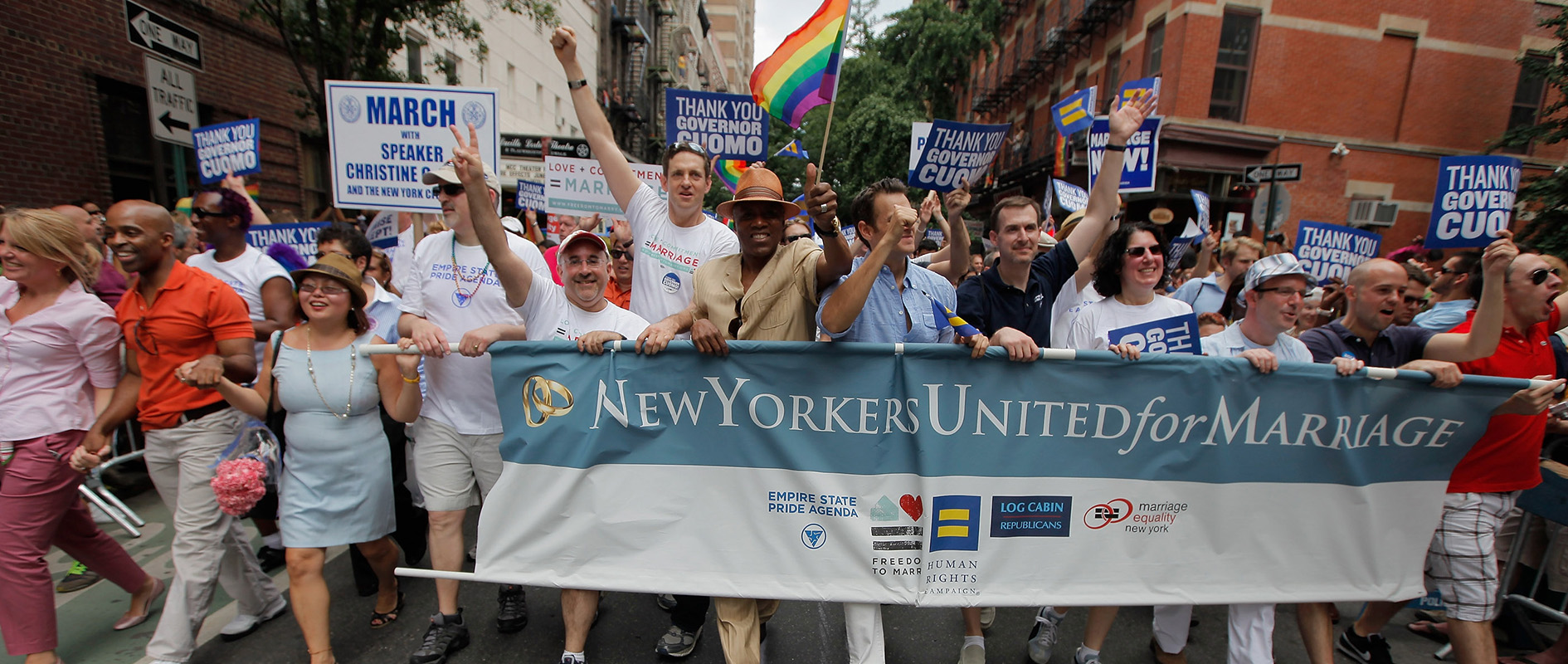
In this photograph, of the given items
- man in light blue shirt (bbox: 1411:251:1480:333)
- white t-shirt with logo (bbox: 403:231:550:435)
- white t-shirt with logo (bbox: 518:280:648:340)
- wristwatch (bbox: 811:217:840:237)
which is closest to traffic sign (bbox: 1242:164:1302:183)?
man in light blue shirt (bbox: 1411:251:1480:333)

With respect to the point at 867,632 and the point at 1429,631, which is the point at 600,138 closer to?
the point at 867,632

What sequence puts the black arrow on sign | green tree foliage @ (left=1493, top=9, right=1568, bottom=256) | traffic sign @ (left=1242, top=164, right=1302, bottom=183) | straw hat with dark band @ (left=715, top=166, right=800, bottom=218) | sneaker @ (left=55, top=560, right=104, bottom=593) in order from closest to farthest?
straw hat with dark band @ (left=715, top=166, right=800, bottom=218) → sneaker @ (left=55, top=560, right=104, bottom=593) → the black arrow on sign → traffic sign @ (left=1242, top=164, right=1302, bottom=183) → green tree foliage @ (left=1493, top=9, right=1568, bottom=256)

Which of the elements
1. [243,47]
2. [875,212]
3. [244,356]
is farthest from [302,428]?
[243,47]

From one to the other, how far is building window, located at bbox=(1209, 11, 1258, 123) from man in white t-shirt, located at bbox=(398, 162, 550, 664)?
18.2 metres

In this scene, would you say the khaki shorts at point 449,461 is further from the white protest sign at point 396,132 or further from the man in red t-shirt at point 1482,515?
the man in red t-shirt at point 1482,515

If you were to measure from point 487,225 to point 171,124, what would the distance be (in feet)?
15.7

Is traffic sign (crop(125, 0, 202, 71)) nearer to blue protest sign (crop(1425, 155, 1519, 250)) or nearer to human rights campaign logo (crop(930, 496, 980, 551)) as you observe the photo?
human rights campaign logo (crop(930, 496, 980, 551))

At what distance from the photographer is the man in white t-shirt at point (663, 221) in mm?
3486

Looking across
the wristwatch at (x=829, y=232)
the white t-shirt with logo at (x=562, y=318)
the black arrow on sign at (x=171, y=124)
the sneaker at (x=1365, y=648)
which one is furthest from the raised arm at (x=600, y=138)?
the sneaker at (x=1365, y=648)

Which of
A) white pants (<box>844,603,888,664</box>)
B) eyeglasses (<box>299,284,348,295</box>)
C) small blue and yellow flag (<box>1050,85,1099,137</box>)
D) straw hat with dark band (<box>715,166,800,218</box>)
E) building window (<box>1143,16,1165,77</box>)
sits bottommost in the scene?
white pants (<box>844,603,888,664</box>)

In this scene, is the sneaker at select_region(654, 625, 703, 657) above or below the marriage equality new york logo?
below

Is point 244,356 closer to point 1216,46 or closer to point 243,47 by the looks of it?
point 243,47

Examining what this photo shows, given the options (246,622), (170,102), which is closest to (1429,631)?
(246,622)

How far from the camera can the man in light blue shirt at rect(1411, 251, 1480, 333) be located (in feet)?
14.1
